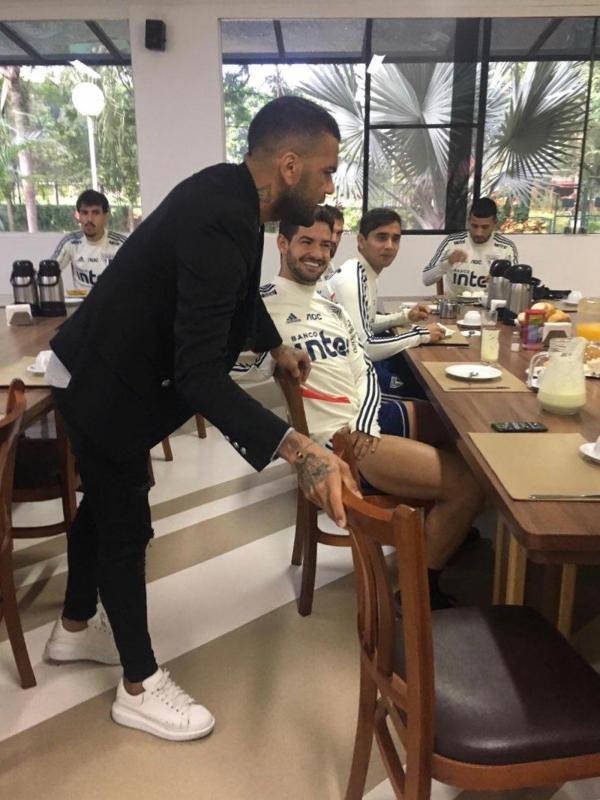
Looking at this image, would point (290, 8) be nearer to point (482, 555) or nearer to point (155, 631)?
point (482, 555)

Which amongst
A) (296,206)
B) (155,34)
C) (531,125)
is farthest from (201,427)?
(531,125)

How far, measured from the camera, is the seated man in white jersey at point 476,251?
4.19 metres

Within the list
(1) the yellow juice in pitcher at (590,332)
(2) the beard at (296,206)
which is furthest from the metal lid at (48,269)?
(1) the yellow juice in pitcher at (590,332)

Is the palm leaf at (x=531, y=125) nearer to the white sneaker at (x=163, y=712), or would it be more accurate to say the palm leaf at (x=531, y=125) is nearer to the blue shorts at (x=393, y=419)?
the blue shorts at (x=393, y=419)

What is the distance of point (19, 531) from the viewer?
2.12m

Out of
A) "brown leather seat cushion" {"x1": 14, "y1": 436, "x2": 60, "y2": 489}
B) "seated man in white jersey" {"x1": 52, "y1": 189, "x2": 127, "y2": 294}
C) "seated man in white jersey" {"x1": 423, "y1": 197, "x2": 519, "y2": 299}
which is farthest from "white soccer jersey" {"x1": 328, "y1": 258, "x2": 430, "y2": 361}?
"seated man in white jersey" {"x1": 52, "y1": 189, "x2": 127, "y2": 294}

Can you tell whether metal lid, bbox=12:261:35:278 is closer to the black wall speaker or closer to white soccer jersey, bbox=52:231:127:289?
white soccer jersey, bbox=52:231:127:289

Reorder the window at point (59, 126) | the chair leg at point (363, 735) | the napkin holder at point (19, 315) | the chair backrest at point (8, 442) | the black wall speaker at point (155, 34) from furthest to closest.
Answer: the window at point (59, 126)
the black wall speaker at point (155, 34)
the napkin holder at point (19, 315)
the chair backrest at point (8, 442)
the chair leg at point (363, 735)

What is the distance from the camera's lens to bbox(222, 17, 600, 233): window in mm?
5492

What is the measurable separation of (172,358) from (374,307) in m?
1.68

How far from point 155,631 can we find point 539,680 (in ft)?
4.07

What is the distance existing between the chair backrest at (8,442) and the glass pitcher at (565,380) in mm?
1265

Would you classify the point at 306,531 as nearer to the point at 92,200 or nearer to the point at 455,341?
the point at 455,341

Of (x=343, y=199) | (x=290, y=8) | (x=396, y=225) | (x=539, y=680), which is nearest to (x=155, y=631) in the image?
(x=539, y=680)
